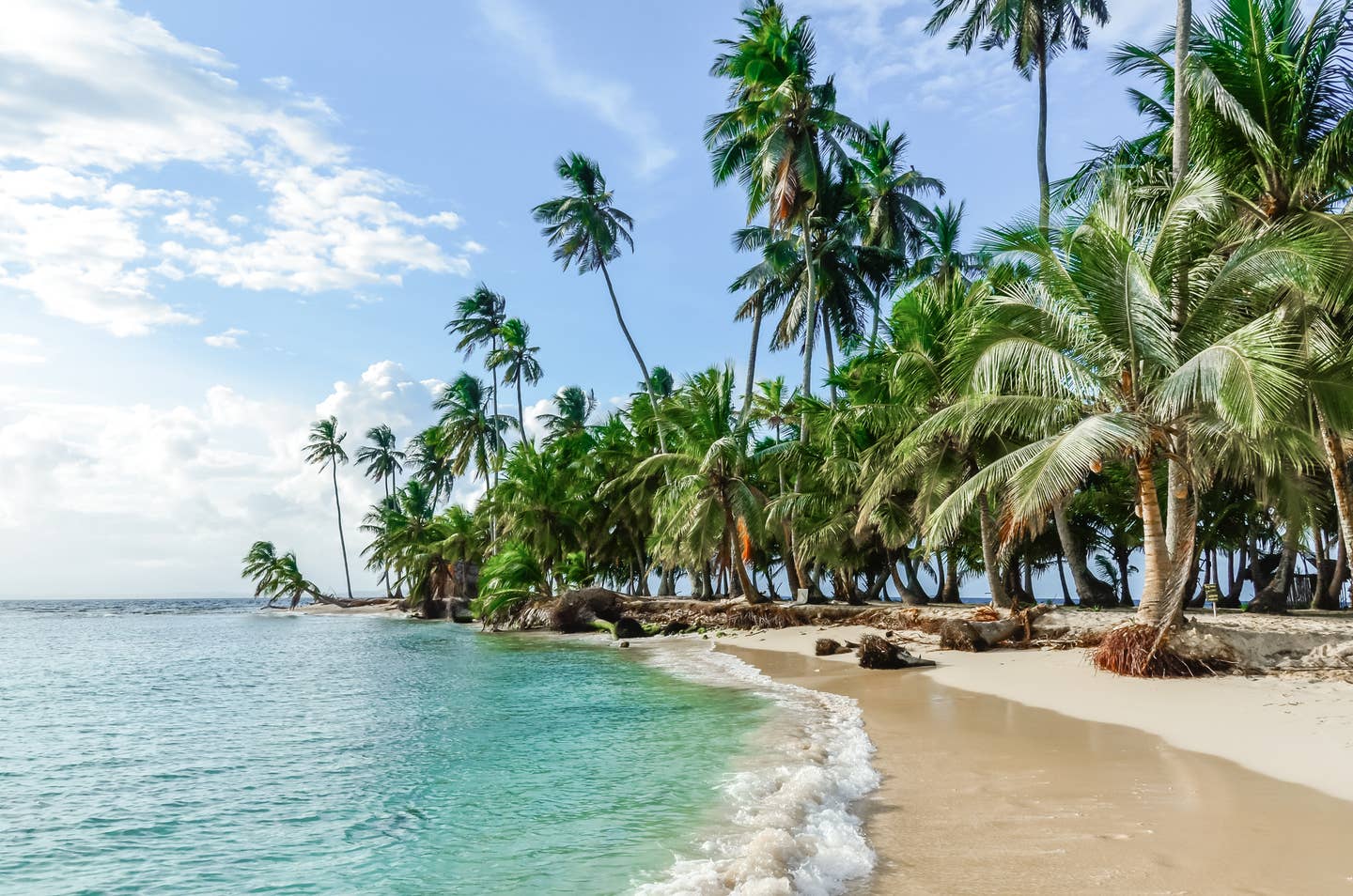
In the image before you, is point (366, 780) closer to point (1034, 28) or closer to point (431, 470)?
point (1034, 28)

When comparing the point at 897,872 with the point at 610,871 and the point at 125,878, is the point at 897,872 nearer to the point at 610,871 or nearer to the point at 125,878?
the point at 610,871

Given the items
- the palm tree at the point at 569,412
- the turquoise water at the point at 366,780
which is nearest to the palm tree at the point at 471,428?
the palm tree at the point at 569,412

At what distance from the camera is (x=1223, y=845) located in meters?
4.59

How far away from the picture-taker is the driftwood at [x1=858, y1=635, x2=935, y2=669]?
13.9 meters

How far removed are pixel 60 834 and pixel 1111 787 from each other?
27.7 feet

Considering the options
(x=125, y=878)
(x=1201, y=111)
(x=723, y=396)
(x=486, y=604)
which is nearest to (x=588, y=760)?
(x=125, y=878)

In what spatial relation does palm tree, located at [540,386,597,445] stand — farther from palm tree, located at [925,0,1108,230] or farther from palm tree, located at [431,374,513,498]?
palm tree, located at [925,0,1108,230]

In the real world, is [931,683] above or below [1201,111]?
below

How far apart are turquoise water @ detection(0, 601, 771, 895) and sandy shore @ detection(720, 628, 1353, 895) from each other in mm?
1718

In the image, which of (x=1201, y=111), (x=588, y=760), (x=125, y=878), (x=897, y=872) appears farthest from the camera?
(x=1201, y=111)

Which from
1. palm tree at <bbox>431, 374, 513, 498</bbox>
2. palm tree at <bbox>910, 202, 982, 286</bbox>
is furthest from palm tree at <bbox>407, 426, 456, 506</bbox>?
palm tree at <bbox>910, 202, 982, 286</bbox>

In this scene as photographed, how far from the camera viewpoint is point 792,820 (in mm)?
5668

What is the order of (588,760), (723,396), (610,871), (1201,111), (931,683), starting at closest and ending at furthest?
(610,871) → (588,760) → (931,683) → (1201,111) → (723,396)

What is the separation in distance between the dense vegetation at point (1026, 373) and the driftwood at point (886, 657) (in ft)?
7.36
